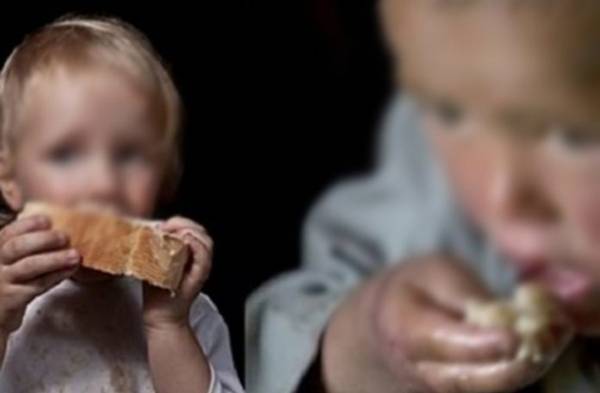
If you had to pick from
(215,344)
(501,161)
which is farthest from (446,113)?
(215,344)

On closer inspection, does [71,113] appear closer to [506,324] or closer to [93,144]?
[93,144]

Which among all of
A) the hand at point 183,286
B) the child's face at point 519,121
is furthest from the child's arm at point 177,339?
the child's face at point 519,121

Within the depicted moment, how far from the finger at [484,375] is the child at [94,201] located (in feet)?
0.26

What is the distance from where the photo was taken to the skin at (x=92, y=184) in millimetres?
409

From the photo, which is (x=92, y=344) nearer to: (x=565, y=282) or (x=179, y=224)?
(x=179, y=224)

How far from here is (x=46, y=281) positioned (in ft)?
1.43

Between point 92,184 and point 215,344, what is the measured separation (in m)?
0.06

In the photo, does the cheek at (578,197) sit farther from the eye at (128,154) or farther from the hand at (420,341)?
the eye at (128,154)

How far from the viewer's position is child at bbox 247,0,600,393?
341 millimetres

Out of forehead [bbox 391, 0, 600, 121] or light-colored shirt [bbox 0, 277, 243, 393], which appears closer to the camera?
forehead [bbox 391, 0, 600, 121]

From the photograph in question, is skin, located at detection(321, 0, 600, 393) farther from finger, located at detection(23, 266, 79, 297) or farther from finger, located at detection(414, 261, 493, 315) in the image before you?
finger, located at detection(23, 266, 79, 297)

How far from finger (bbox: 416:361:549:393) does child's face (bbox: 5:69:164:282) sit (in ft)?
0.33

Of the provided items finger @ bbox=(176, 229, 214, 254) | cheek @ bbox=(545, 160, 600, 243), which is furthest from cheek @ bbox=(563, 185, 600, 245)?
finger @ bbox=(176, 229, 214, 254)

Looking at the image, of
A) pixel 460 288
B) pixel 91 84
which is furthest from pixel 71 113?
pixel 460 288
